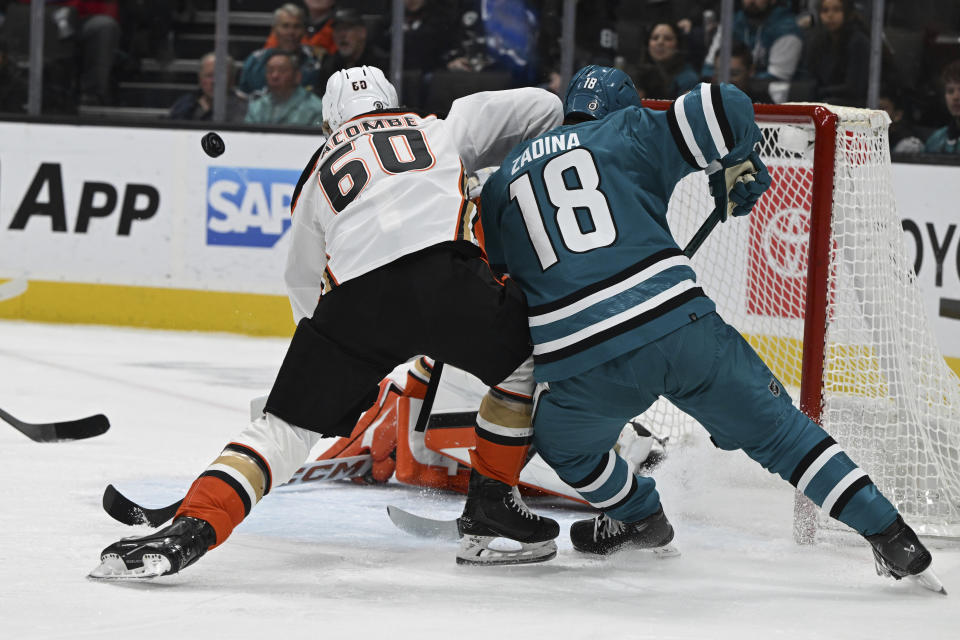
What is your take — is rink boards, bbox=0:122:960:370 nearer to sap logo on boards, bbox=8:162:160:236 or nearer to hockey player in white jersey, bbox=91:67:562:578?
sap logo on boards, bbox=8:162:160:236

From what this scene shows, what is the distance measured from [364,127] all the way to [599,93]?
430 mm

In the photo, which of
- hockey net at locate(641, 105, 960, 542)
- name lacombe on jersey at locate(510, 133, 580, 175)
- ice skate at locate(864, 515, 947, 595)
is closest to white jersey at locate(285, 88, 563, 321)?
name lacombe on jersey at locate(510, 133, 580, 175)

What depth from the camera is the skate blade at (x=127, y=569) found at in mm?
2135

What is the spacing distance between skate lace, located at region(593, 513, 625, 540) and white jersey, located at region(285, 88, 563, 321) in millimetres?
604

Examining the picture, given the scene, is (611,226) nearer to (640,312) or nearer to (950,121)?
(640,312)

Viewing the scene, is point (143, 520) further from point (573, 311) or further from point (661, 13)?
point (661, 13)

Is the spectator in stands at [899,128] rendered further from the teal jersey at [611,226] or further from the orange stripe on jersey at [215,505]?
the orange stripe on jersey at [215,505]

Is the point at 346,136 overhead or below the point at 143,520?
overhead

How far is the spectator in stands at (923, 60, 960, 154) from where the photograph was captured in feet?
16.1

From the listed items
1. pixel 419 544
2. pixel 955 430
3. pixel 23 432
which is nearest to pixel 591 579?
pixel 419 544

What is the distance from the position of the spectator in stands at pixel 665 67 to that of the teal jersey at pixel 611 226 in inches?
128

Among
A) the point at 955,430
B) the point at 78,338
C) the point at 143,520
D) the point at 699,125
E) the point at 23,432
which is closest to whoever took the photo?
the point at 699,125

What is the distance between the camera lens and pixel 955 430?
2.88m

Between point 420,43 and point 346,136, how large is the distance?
3440mm
